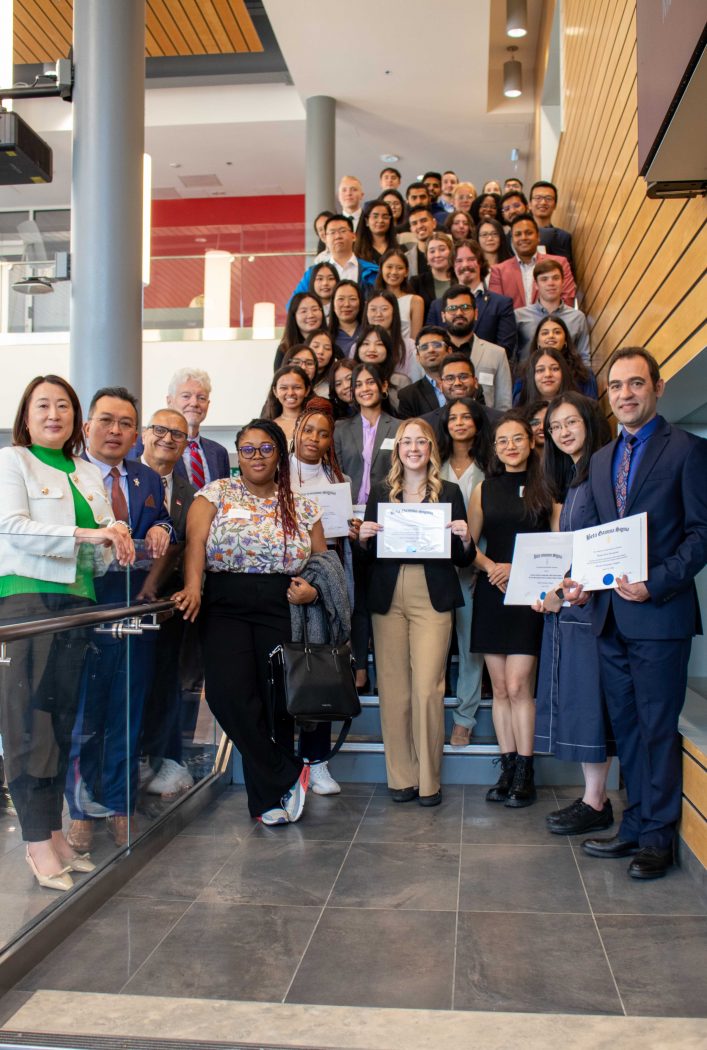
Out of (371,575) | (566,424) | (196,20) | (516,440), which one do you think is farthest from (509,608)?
(196,20)

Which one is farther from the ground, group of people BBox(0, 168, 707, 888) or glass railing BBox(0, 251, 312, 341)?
glass railing BBox(0, 251, 312, 341)

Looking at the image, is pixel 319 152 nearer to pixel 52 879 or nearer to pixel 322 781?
pixel 322 781

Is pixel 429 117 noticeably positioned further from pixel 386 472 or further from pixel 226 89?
pixel 386 472

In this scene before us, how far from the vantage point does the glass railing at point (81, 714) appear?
8.70ft

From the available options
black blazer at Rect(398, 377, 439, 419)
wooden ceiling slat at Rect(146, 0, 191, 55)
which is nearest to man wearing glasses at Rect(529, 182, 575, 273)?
black blazer at Rect(398, 377, 439, 419)

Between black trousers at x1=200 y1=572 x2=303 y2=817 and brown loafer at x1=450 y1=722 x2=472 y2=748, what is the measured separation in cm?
94

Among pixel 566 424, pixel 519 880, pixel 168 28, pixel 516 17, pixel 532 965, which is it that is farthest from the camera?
pixel 168 28

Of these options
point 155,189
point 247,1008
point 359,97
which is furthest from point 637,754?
point 155,189

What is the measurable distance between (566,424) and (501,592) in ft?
2.88

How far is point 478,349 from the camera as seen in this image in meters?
6.00

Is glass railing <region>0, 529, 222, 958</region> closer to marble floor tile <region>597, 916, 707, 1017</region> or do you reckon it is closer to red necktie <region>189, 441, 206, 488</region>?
red necktie <region>189, 441, 206, 488</region>

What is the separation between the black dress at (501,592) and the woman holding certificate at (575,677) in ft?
0.63

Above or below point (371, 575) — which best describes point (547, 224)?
above

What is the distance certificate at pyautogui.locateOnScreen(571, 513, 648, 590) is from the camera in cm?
342
